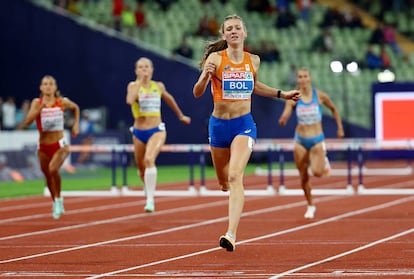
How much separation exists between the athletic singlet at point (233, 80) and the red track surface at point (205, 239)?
1464mm

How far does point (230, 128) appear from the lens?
11.1 meters

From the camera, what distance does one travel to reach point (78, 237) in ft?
43.0

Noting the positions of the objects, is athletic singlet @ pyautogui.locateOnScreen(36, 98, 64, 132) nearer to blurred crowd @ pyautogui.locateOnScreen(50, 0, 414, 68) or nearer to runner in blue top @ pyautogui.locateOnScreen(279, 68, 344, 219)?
runner in blue top @ pyautogui.locateOnScreen(279, 68, 344, 219)

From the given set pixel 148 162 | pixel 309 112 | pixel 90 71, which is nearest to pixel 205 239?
pixel 148 162

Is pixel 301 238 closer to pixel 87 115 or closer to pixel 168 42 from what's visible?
pixel 87 115

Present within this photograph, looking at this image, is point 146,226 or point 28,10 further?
point 28,10

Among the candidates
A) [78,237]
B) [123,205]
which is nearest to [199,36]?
[123,205]

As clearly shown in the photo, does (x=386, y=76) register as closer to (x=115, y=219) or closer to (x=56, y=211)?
(x=115, y=219)

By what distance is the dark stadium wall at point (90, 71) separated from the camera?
3353cm

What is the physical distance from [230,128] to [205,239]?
6.41 feet

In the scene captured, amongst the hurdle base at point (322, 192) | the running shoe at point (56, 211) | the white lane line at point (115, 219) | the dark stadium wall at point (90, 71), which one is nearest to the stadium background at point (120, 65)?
the dark stadium wall at point (90, 71)

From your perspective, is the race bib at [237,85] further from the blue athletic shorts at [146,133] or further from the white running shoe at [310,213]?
the blue athletic shorts at [146,133]

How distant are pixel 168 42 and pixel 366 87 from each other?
6.05 meters

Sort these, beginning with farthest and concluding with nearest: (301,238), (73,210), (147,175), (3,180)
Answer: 1. (3,180)
2. (73,210)
3. (147,175)
4. (301,238)
